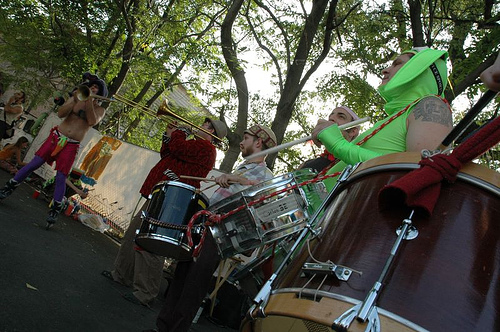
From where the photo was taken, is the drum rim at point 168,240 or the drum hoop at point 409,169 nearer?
the drum hoop at point 409,169

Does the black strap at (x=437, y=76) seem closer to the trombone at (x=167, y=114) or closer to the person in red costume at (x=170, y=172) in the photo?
the person in red costume at (x=170, y=172)

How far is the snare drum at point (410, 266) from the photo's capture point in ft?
4.42

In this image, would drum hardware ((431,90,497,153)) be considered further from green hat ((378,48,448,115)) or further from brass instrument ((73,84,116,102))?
brass instrument ((73,84,116,102))

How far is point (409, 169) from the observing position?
1.68 metres

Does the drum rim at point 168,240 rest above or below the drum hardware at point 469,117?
below

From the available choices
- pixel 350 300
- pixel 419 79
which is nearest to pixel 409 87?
pixel 419 79

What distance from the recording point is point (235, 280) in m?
5.29

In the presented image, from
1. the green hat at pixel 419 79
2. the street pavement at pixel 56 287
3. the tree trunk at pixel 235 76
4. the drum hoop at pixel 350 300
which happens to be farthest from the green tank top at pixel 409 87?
the tree trunk at pixel 235 76

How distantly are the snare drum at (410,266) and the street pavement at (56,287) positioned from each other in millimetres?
2006

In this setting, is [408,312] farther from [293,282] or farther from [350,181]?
[350,181]

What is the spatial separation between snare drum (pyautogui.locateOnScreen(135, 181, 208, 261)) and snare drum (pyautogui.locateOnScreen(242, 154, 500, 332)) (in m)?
1.97

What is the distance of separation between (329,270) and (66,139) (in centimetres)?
605

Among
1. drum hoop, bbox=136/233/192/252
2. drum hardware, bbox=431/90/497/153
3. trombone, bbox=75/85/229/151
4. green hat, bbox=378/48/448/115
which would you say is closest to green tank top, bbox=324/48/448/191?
green hat, bbox=378/48/448/115

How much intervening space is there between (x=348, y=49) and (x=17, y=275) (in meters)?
10.4
